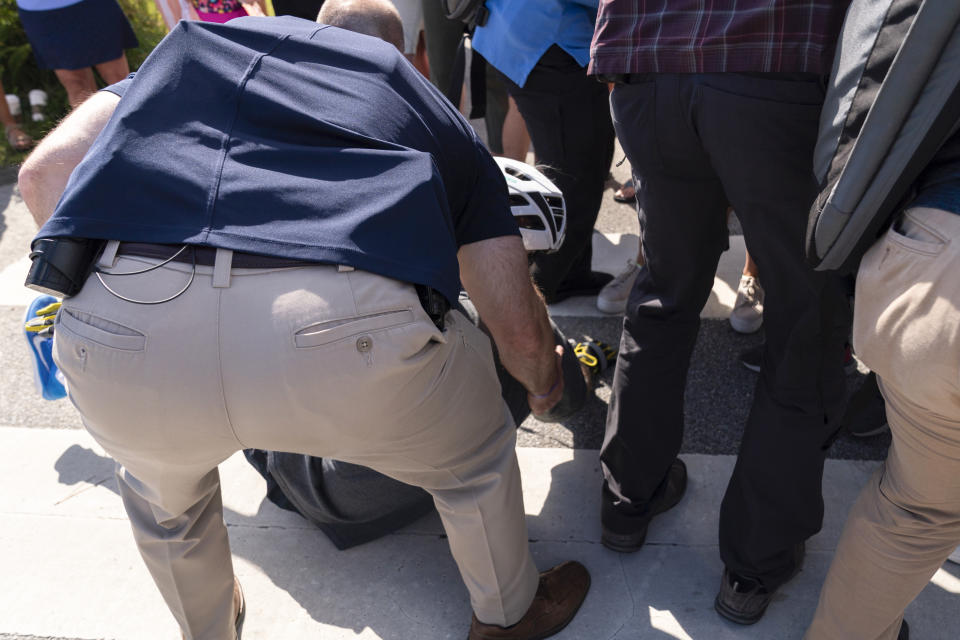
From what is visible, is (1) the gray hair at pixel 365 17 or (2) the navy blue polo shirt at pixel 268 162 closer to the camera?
(2) the navy blue polo shirt at pixel 268 162

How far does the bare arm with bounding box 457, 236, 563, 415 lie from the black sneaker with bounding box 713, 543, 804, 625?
0.78 meters

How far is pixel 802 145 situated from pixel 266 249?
109 centimetres

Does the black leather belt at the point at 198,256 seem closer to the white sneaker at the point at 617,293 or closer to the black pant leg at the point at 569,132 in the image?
the black pant leg at the point at 569,132

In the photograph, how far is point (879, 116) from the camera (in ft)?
3.99

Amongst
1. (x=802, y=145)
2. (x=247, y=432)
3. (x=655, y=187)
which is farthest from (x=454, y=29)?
(x=247, y=432)

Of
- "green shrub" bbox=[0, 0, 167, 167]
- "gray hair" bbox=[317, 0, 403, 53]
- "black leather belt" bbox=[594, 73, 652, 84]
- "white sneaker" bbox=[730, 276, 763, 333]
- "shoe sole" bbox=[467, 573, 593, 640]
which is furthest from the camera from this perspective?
"green shrub" bbox=[0, 0, 167, 167]

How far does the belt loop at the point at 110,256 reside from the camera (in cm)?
143

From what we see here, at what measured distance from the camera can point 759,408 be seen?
6.25ft

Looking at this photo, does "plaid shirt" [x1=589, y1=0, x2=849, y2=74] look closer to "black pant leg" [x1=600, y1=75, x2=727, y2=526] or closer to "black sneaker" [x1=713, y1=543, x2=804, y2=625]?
"black pant leg" [x1=600, y1=75, x2=727, y2=526]

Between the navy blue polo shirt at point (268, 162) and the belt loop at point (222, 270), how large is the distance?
0.02 meters

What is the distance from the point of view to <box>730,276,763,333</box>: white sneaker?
10.4ft

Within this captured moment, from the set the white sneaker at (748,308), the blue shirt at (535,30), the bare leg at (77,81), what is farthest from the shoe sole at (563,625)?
the bare leg at (77,81)

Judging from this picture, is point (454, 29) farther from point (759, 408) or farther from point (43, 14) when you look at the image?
point (759, 408)

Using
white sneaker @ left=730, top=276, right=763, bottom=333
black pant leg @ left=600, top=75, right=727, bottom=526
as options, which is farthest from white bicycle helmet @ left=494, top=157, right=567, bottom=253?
white sneaker @ left=730, top=276, right=763, bottom=333
